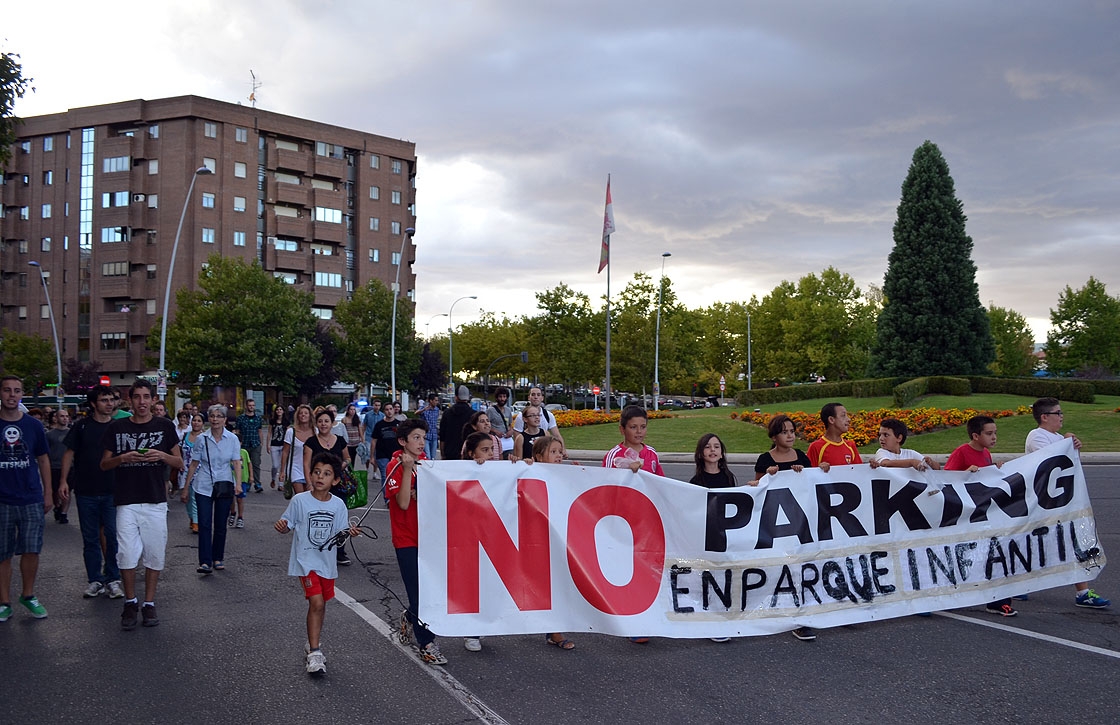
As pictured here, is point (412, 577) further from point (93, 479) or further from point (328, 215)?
point (328, 215)

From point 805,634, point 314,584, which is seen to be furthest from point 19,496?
point 805,634

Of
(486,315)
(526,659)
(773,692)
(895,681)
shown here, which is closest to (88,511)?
(526,659)

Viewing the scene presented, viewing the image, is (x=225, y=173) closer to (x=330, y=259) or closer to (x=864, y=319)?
(x=330, y=259)

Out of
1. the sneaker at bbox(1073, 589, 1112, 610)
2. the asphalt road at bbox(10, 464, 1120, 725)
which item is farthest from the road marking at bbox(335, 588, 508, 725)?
the sneaker at bbox(1073, 589, 1112, 610)

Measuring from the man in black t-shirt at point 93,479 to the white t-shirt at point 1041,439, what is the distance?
8.26 metres

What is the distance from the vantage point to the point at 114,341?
70.7 m

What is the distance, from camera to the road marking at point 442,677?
465 cm

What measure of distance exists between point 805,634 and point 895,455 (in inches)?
75.6

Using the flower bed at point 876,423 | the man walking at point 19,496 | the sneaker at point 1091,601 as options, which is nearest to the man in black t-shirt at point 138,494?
the man walking at point 19,496

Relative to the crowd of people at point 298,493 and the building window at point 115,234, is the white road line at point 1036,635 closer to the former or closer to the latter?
the crowd of people at point 298,493

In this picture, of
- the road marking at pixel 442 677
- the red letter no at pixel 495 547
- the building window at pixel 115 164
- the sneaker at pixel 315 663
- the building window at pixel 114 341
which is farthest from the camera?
the building window at pixel 115 164

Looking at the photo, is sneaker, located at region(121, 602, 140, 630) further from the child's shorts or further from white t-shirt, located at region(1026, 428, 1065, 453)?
white t-shirt, located at region(1026, 428, 1065, 453)

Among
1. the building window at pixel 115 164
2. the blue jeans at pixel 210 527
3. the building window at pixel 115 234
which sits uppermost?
the building window at pixel 115 164

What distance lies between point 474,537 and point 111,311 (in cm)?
7562
